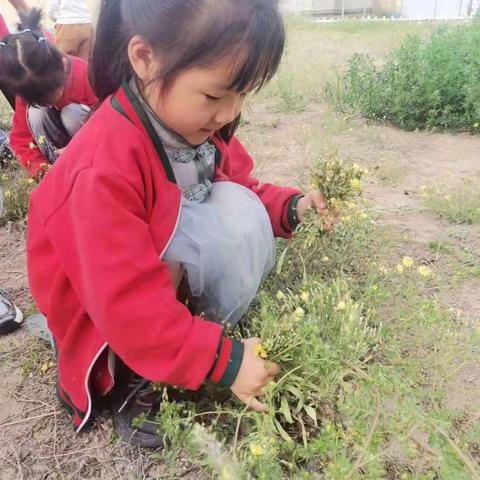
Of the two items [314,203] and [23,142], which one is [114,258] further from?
[23,142]

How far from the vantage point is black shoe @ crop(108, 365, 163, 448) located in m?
1.49

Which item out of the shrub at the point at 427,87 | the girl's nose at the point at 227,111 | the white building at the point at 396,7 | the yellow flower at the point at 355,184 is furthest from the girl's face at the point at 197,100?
the white building at the point at 396,7

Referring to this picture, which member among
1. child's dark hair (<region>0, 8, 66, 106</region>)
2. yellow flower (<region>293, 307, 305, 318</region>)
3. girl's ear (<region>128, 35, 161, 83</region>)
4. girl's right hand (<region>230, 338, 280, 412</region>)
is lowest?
girl's right hand (<region>230, 338, 280, 412</region>)

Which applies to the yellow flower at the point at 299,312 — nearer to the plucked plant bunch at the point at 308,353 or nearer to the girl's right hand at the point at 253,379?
the plucked plant bunch at the point at 308,353

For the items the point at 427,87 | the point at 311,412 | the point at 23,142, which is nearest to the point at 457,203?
the point at 427,87

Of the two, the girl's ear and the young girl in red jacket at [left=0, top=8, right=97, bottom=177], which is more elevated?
the girl's ear

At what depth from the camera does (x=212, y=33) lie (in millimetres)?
1172

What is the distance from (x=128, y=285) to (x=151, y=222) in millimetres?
199

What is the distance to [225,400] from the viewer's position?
1510 millimetres

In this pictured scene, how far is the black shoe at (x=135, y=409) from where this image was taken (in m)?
1.49

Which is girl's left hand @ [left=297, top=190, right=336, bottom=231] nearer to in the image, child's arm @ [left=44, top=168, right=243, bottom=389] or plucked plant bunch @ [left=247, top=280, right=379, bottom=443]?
plucked plant bunch @ [left=247, top=280, right=379, bottom=443]

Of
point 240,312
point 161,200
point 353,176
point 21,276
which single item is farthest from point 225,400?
point 21,276

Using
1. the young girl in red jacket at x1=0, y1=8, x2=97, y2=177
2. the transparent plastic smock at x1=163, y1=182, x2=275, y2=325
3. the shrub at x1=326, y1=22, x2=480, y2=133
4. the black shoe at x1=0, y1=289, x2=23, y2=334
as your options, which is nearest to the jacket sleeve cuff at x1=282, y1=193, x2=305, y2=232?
the transparent plastic smock at x1=163, y1=182, x2=275, y2=325

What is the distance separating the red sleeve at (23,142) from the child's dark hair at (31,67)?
0.30 m
